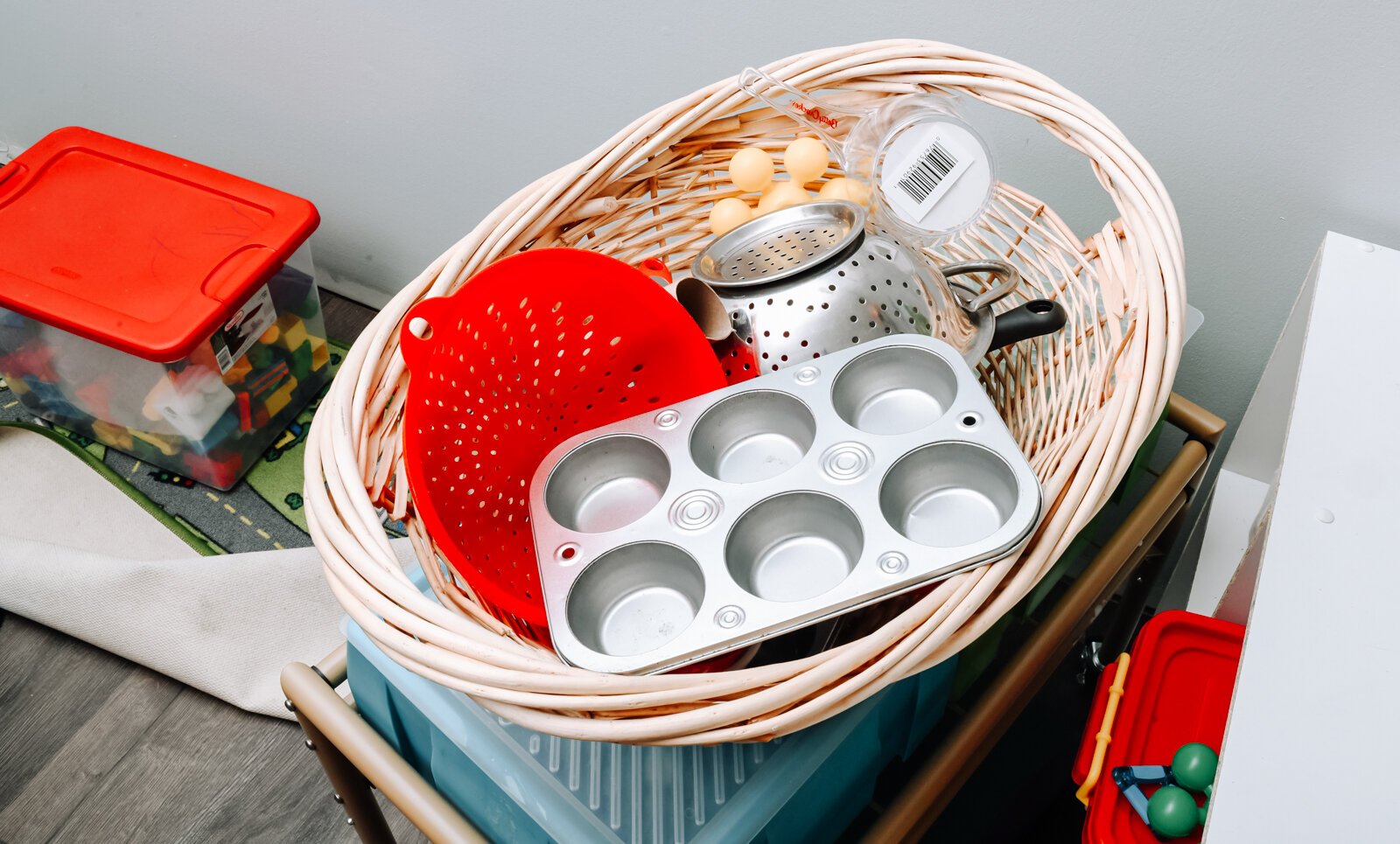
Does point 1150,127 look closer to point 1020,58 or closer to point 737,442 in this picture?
point 1020,58

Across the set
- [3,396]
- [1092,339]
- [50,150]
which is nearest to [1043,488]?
[1092,339]

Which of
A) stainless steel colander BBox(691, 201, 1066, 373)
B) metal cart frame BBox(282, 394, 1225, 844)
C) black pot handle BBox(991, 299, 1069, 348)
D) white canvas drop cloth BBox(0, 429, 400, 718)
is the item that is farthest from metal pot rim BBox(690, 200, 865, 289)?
white canvas drop cloth BBox(0, 429, 400, 718)

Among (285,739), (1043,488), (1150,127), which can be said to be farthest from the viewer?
(285,739)

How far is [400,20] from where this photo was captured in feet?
3.84

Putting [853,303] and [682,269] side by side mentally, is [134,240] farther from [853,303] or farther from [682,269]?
[853,303]

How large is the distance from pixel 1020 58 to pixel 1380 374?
0.36 metres

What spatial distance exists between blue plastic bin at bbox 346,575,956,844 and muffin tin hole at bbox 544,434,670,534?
127mm

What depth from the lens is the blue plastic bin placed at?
58 cm

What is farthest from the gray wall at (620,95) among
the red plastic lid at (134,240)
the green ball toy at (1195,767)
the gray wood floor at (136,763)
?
the gray wood floor at (136,763)

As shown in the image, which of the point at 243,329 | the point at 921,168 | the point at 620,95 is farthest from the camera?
the point at 243,329

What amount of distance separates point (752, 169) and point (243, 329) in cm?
76

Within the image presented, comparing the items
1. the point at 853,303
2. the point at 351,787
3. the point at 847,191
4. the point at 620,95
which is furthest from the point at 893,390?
the point at 620,95

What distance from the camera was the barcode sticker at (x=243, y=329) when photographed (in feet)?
4.07

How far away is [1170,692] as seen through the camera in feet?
2.51
